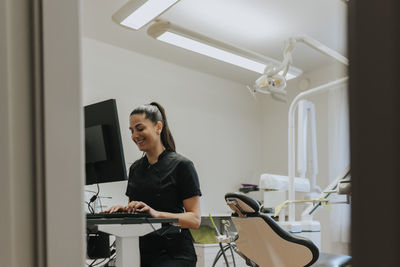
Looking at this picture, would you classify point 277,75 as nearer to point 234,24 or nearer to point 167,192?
point 234,24

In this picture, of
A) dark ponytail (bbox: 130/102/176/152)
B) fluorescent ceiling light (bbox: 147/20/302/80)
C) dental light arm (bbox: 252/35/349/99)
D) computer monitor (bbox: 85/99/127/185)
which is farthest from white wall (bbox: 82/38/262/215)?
computer monitor (bbox: 85/99/127/185)

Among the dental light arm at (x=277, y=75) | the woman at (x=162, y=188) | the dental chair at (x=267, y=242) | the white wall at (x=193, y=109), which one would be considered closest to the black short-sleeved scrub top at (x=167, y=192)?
the woman at (x=162, y=188)

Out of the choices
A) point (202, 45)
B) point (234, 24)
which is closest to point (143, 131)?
point (202, 45)

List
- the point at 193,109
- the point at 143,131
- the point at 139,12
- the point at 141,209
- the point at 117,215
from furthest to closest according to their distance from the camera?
the point at 193,109
the point at 139,12
the point at 143,131
the point at 141,209
the point at 117,215

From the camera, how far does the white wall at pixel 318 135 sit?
476cm

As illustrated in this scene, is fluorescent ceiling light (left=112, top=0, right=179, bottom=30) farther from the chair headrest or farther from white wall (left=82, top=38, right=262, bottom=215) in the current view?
the chair headrest

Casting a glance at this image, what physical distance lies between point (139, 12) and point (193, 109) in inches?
83.6

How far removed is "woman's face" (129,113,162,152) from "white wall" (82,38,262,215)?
219 centimetres

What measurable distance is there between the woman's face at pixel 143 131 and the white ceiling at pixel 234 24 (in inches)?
75.8

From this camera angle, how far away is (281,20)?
12.4 feet

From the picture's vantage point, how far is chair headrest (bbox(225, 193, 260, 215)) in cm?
189

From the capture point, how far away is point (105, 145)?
4.99 ft

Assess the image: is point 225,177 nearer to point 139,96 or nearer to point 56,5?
point 139,96

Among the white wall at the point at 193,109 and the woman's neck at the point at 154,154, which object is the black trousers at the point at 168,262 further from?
the white wall at the point at 193,109
